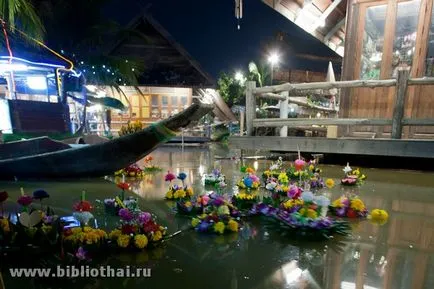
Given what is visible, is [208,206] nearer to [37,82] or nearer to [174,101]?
[37,82]

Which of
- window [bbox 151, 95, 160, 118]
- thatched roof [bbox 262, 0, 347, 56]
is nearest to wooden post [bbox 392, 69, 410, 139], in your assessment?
thatched roof [bbox 262, 0, 347, 56]

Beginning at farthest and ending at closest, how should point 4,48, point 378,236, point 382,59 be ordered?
point 4,48, point 382,59, point 378,236

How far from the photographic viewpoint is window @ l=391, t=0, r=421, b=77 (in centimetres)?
663

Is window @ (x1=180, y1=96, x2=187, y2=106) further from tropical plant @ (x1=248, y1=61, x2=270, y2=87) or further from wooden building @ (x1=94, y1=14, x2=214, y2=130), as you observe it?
tropical plant @ (x1=248, y1=61, x2=270, y2=87)

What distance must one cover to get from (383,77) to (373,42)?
0.93m

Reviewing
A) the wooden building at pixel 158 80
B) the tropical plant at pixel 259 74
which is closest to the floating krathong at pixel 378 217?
the wooden building at pixel 158 80

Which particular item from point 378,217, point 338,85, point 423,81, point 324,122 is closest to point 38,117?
point 324,122

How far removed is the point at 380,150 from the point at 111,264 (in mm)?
5613

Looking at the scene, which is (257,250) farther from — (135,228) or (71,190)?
(71,190)

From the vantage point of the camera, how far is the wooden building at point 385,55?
6555 millimetres

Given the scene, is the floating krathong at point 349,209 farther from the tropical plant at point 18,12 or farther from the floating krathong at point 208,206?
the tropical plant at point 18,12

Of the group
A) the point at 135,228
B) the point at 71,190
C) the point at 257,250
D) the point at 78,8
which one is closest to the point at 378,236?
the point at 257,250

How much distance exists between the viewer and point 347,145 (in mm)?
6316

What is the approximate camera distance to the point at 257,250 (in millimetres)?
2584
